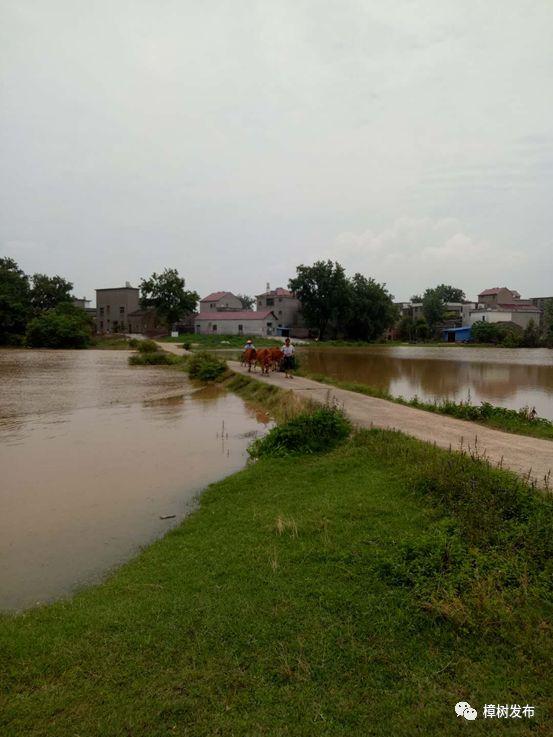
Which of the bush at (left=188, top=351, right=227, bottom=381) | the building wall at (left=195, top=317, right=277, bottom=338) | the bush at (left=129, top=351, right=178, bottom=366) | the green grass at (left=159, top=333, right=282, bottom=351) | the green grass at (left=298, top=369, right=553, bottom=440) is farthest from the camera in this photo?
the building wall at (left=195, top=317, right=277, bottom=338)

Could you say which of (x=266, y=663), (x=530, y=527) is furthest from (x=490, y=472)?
(x=266, y=663)

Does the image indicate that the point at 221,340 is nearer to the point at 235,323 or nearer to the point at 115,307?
the point at 235,323

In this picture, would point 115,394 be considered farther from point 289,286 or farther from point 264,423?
point 289,286

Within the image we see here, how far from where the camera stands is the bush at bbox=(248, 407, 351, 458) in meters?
9.12

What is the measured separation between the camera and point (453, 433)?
998cm

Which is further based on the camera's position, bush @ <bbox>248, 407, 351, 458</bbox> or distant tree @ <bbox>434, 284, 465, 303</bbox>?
distant tree @ <bbox>434, 284, 465, 303</bbox>

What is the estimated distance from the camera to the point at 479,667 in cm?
331

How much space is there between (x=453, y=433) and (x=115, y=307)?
7796cm

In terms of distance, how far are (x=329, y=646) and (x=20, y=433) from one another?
11.3 metres

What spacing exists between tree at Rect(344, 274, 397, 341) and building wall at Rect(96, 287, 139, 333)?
34828 mm

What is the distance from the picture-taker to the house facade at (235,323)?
72.9 meters

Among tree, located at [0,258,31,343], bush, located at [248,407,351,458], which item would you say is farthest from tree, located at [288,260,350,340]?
bush, located at [248,407,351,458]

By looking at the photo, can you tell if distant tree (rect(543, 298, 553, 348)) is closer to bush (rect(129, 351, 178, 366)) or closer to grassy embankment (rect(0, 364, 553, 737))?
bush (rect(129, 351, 178, 366))

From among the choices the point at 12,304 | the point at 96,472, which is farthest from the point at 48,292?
the point at 96,472
